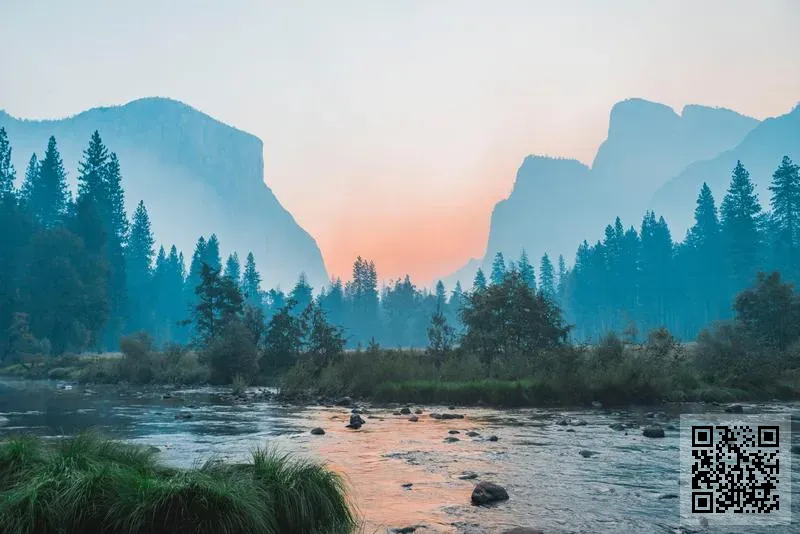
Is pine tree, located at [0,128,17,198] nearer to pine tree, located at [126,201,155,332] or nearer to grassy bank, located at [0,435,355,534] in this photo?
pine tree, located at [126,201,155,332]

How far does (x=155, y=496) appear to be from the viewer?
597 cm

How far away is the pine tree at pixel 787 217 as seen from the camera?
230 feet

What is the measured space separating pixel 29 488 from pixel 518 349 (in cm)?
2883

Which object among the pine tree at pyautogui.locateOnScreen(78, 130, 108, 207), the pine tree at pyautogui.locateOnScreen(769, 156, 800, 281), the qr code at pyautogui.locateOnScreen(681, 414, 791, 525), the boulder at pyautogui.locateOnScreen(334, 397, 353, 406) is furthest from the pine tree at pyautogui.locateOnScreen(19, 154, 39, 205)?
the pine tree at pyautogui.locateOnScreen(769, 156, 800, 281)

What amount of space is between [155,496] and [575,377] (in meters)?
21.6

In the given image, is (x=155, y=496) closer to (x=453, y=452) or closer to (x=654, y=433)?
(x=453, y=452)

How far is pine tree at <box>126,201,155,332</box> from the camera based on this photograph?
294ft

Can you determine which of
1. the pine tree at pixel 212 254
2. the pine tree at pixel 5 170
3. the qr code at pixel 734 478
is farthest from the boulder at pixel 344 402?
the pine tree at pixel 212 254

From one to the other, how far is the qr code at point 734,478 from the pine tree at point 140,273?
89.0 meters

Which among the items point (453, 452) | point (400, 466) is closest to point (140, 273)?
point (453, 452)

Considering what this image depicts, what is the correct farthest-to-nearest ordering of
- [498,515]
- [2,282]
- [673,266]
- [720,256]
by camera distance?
[673,266], [720,256], [2,282], [498,515]

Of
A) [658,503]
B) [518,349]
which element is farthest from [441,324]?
[658,503]

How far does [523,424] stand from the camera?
18.5m

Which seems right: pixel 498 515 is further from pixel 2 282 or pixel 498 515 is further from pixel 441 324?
pixel 2 282
